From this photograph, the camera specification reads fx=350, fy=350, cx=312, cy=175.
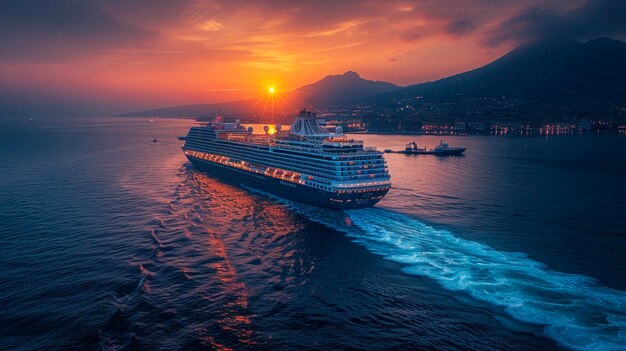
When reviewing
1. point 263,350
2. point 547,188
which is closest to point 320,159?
point 263,350

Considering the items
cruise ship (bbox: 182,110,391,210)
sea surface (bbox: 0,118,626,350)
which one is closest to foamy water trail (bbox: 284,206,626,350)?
sea surface (bbox: 0,118,626,350)

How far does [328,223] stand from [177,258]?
51.3ft

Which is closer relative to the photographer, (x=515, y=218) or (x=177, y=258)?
(x=177, y=258)

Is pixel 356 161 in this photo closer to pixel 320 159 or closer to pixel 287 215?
pixel 320 159

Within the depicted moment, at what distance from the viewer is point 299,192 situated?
146 ft

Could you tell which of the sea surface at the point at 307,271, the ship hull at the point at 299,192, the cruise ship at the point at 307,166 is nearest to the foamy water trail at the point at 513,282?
the sea surface at the point at 307,271

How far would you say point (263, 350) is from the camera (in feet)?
58.7

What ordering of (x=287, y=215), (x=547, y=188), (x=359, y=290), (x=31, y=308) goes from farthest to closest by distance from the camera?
(x=547, y=188) < (x=287, y=215) < (x=359, y=290) < (x=31, y=308)

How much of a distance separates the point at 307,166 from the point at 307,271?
19.9 metres

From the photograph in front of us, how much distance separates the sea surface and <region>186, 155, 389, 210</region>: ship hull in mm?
1582

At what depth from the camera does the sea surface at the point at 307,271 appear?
19047 millimetres

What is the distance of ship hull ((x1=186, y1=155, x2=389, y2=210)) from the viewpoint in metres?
40.2

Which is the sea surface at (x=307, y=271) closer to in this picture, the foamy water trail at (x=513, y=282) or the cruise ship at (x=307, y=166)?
the foamy water trail at (x=513, y=282)

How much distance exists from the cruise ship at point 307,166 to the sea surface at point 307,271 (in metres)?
2.25
